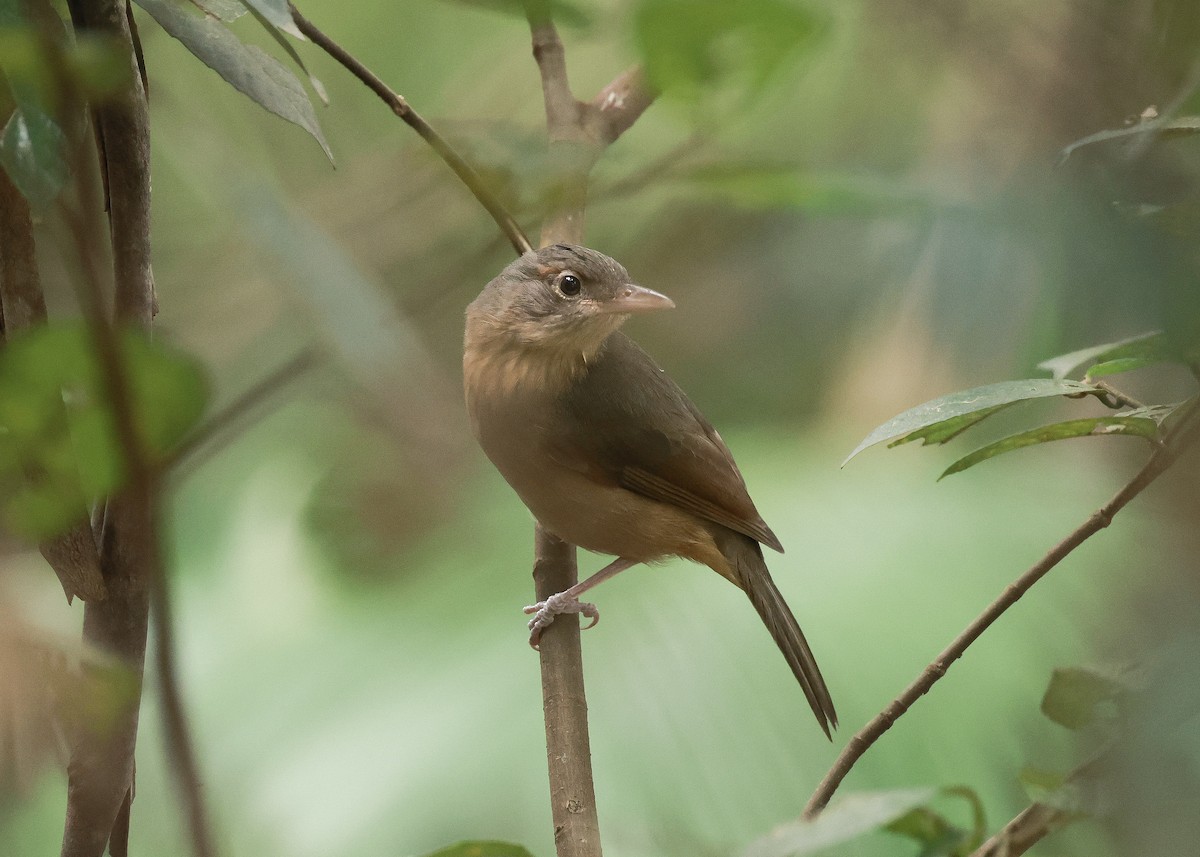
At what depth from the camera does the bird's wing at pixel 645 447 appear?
9.58 ft

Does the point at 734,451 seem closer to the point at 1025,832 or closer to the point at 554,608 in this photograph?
the point at 554,608

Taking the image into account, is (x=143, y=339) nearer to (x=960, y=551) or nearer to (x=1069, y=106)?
(x=1069, y=106)

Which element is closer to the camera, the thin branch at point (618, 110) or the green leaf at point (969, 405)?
the green leaf at point (969, 405)

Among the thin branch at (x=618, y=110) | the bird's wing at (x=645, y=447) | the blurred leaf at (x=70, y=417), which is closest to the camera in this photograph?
the blurred leaf at (x=70, y=417)

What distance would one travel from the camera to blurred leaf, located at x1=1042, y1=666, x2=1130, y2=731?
3.89ft

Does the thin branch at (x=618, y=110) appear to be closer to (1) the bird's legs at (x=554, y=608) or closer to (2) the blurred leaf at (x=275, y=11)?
(1) the bird's legs at (x=554, y=608)

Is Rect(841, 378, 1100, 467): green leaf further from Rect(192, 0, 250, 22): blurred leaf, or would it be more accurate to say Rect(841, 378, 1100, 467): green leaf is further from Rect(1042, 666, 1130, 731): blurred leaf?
Rect(192, 0, 250, 22): blurred leaf

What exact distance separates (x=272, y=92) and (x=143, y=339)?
621 mm

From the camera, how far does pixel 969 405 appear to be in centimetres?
125

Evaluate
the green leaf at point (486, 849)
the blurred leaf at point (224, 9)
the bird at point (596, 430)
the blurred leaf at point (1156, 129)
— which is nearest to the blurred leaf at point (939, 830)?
the green leaf at point (486, 849)

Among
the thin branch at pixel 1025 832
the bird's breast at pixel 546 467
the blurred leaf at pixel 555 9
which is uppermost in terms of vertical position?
the bird's breast at pixel 546 467

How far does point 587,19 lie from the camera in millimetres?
777

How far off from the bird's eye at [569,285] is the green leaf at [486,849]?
75.9 inches

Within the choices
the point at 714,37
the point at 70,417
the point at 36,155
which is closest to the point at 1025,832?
the point at 714,37
